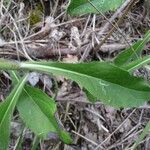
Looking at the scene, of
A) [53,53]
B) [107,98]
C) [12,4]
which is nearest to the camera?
[107,98]

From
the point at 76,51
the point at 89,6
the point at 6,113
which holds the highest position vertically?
the point at 89,6

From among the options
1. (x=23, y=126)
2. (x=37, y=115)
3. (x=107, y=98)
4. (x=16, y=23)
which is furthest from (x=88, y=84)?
(x=16, y=23)

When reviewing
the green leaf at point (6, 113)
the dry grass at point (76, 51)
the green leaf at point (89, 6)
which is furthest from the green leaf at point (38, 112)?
the green leaf at point (89, 6)

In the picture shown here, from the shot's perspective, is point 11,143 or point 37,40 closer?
point 11,143

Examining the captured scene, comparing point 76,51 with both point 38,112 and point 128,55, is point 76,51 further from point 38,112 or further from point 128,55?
point 38,112

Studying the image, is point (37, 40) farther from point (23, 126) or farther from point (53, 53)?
point (23, 126)

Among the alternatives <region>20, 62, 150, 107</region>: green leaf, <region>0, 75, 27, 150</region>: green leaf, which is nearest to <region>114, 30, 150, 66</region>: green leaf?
<region>20, 62, 150, 107</region>: green leaf

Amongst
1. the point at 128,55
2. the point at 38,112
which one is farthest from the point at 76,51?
the point at 38,112

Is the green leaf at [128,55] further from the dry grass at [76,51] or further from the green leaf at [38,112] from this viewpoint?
the green leaf at [38,112]
